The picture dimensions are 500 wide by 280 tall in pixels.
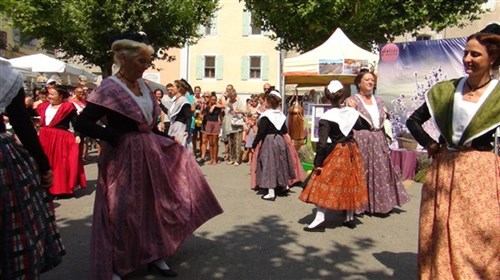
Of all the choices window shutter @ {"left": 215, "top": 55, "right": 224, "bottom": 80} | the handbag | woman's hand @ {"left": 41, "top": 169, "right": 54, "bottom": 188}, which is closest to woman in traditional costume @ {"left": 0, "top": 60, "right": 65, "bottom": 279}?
woman's hand @ {"left": 41, "top": 169, "right": 54, "bottom": 188}

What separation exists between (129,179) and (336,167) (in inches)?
98.7

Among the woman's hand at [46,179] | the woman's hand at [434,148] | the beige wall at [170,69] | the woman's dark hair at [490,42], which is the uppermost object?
the beige wall at [170,69]

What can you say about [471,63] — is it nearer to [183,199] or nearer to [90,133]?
[183,199]

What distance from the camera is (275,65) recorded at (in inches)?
1255

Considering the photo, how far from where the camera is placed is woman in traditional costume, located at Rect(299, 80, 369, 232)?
5.25 metres

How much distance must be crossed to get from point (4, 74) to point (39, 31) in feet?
48.4

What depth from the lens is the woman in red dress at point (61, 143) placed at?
707 cm

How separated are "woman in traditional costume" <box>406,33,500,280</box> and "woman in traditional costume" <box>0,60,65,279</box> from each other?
2.34 metres

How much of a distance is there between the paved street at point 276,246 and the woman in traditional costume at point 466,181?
1135mm

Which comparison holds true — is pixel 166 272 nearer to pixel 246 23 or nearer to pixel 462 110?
pixel 462 110

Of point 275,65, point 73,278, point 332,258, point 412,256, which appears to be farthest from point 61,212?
point 275,65

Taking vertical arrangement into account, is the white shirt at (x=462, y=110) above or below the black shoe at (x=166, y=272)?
above

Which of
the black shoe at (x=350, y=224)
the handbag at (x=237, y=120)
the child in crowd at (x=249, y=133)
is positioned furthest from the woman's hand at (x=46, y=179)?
the handbag at (x=237, y=120)

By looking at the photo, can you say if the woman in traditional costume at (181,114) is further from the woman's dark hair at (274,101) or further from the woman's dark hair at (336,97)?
the woman's dark hair at (336,97)
